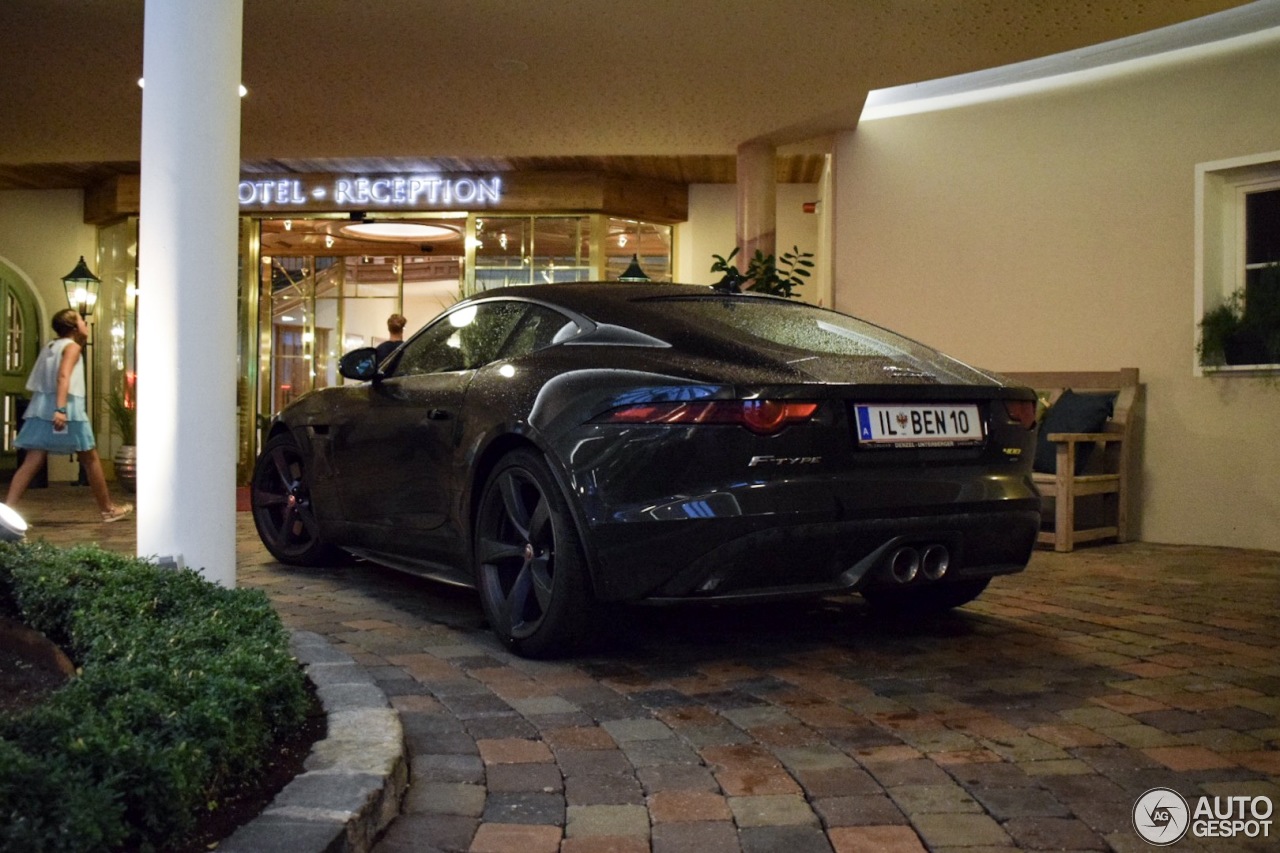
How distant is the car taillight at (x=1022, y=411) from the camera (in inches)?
155

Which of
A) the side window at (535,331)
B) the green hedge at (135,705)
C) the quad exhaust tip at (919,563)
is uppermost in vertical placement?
the side window at (535,331)

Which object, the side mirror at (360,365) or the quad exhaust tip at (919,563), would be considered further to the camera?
the side mirror at (360,365)

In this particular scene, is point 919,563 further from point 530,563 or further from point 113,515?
point 113,515

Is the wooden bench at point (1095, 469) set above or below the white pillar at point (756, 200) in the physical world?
below

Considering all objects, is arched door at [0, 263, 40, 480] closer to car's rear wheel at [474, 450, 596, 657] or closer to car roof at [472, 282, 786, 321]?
car roof at [472, 282, 786, 321]

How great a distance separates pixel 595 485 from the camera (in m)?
3.49

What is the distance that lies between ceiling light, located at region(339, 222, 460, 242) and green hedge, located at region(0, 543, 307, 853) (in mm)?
11585

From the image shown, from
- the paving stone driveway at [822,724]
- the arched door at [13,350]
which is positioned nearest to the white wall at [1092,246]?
the paving stone driveway at [822,724]

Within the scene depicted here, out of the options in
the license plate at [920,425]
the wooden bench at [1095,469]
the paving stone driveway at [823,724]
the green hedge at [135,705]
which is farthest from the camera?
the wooden bench at [1095,469]

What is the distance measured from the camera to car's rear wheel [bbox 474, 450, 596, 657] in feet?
11.9

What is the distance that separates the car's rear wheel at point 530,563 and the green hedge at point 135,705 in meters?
0.92

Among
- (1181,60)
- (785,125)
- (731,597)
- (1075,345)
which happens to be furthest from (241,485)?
(731,597)

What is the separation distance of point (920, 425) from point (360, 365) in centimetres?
248

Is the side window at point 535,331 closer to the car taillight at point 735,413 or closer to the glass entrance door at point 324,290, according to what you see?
the car taillight at point 735,413
